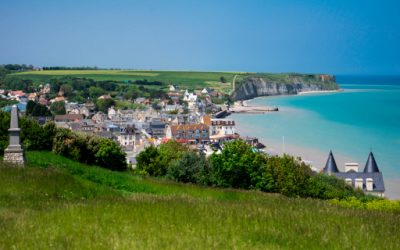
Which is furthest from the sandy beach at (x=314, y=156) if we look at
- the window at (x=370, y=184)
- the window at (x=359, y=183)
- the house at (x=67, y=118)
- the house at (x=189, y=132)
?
the house at (x=67, y=118)

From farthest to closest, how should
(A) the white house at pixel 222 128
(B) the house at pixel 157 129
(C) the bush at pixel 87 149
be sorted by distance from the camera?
(A) the white house at pixel 222 128 → (B) the house at pixel 157 129 → (C) the bush at pixel 87 149

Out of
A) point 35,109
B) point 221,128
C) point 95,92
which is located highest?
point 95,92

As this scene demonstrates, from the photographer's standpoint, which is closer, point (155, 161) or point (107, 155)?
point (107, 155)

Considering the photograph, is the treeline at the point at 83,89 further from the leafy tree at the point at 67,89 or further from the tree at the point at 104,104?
the tree at the point at 104,104

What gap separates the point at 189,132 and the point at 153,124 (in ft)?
30.3

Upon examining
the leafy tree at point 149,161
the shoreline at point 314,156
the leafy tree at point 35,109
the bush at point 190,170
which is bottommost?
the shoreline at point 314,156

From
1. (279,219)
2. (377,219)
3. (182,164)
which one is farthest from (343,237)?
(182,164)

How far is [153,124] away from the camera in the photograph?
9712cm

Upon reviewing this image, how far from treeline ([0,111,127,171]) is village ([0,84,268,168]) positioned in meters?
20.1

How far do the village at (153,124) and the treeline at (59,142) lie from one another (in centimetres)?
2006

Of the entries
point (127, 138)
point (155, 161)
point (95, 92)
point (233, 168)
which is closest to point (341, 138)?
point (127, 138)

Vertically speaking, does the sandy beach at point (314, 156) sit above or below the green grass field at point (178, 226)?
below

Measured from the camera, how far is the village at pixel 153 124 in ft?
255

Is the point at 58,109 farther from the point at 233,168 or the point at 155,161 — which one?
the point at 233,168
